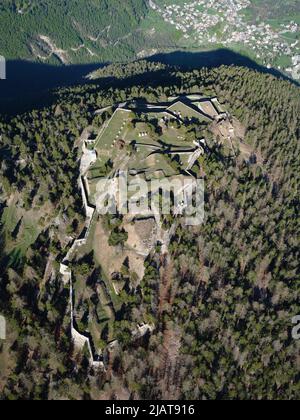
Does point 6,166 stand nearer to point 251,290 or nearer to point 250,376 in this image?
point 251,290

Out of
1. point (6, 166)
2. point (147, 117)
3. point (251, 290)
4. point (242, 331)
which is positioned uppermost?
point (147, 117)

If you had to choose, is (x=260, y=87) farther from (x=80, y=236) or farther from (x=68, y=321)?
(x=68, y=321)

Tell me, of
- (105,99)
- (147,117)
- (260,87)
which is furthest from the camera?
(260,87)

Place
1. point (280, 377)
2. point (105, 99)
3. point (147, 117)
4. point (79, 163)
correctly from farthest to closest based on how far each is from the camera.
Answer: point (105, 99) → point (147, 117) → point (79, 163) → point (280, 377)

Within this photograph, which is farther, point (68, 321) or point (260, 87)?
point (260, 87)

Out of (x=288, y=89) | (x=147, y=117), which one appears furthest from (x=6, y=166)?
(x=288, y=89)

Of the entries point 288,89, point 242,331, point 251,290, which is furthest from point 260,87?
point 242,331

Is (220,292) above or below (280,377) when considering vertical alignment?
above
